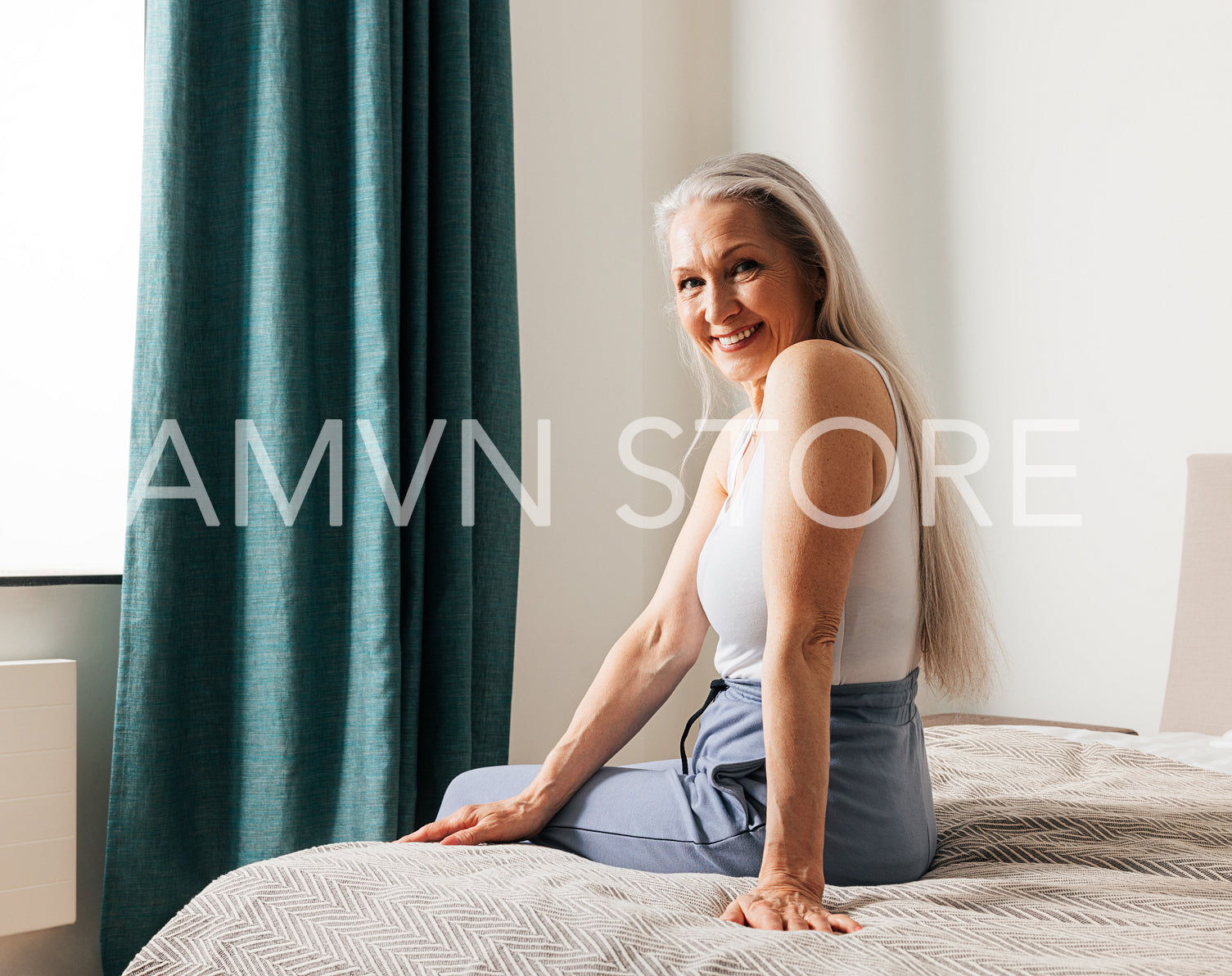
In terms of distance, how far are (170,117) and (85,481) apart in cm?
70

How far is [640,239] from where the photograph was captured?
294 cm

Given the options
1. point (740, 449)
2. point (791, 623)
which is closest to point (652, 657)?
point (740, 449)

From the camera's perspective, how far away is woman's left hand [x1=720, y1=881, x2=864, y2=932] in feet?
2.72

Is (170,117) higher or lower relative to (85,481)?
higher

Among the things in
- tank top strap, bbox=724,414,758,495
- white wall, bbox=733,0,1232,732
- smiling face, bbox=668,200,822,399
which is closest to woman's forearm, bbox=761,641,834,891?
tank top strap, bbox=724,414,758,495

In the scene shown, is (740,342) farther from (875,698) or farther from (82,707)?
(82,707)

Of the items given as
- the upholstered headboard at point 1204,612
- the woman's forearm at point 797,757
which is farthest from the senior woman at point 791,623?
the upholstered headboard at point 1204,612

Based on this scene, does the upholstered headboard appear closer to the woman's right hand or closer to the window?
the woman's right hand

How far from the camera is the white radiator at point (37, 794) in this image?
1.60m

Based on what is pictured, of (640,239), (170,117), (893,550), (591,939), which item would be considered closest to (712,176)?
(893,550)

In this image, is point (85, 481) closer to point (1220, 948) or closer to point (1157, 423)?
point (1220, 948)

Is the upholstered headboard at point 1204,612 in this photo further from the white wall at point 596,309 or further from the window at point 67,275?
the window at point 67,275

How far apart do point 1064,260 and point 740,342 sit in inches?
59.7

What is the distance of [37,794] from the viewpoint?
1.63 meters
